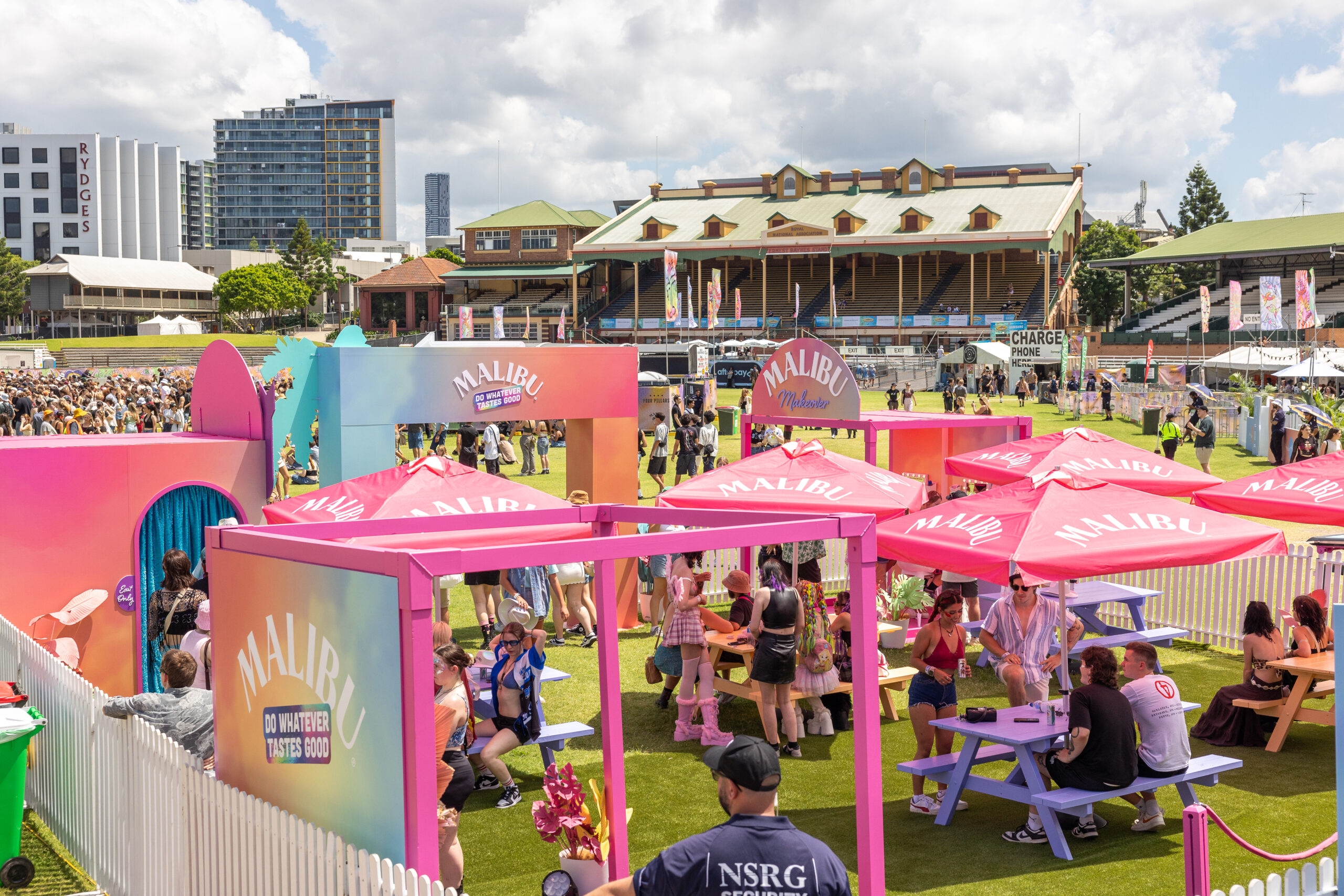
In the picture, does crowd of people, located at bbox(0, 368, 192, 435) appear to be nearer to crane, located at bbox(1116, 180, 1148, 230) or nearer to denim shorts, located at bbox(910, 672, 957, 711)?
denim shorts, located at bbox(910, 672, 957, 711)

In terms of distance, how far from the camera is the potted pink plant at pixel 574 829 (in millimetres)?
5121

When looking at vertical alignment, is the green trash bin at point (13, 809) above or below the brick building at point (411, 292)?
below

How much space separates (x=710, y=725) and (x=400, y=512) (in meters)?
2.61

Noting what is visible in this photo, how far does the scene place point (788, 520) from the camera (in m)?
5.22

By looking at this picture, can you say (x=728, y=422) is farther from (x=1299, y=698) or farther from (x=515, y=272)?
(x=515, y=272)

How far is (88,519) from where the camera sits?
28.5 ft

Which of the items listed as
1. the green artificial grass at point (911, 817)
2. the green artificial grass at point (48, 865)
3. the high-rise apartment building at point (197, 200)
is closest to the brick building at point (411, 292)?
A: the green artificial grass at point (911, 817)

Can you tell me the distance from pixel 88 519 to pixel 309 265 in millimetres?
90582

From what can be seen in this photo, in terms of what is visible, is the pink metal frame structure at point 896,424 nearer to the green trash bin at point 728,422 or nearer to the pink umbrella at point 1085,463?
the pink umbrella at point 1085,463

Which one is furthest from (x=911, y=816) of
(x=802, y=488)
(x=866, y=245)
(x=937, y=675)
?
(x=866, y=245)

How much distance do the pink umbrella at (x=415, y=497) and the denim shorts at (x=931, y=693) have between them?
247 centimetres

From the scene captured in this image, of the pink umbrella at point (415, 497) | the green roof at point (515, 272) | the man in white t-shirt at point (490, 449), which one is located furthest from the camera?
the green roof at point (515, 272)

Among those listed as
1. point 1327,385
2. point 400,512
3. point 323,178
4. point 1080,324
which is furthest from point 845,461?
point 323,178

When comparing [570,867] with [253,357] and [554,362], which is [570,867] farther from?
[253,357]
